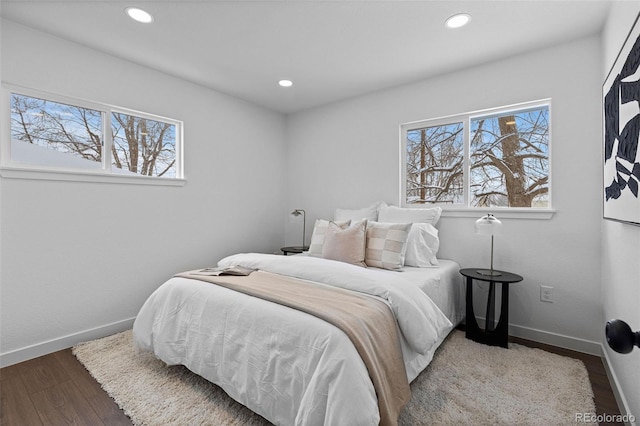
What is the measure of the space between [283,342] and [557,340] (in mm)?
2425

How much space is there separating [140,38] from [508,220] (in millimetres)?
3523

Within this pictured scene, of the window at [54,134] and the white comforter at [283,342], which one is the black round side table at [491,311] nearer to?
the white comforter at [283,342]

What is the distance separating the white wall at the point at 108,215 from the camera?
2264 millimetres

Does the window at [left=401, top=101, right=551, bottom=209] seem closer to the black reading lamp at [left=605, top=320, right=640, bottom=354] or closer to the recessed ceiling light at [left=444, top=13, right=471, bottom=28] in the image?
the recessed ceiling light at [left=444, top=13, right=471, bottom=28]

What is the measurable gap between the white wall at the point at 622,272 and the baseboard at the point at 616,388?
2 centimetres

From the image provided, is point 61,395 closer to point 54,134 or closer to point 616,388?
point 54,134

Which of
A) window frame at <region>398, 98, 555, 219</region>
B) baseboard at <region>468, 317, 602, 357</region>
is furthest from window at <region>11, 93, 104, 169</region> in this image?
baseboard at <region>468, 317, 602, 357</region>

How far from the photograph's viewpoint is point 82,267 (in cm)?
255

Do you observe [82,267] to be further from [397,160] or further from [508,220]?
[508,220]

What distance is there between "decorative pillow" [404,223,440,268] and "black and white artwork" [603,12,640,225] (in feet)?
4.10

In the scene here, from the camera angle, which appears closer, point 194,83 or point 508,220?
point 508,220

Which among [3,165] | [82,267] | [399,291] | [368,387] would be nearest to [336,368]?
[368,387]

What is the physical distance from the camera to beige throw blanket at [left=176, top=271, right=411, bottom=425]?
138cm

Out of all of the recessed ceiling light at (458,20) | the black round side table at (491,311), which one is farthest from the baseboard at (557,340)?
the recessed ceiling light at (458,20)
